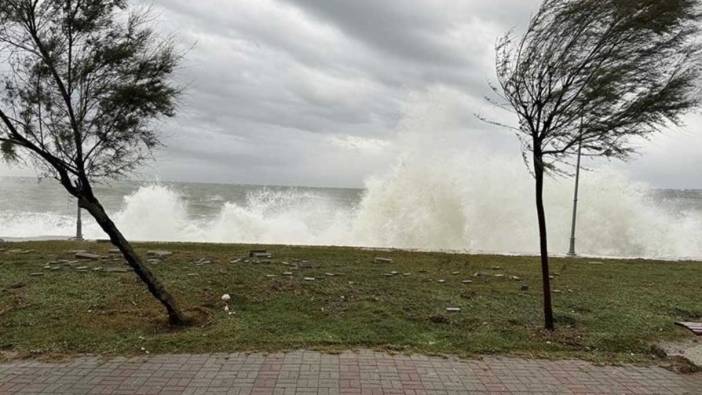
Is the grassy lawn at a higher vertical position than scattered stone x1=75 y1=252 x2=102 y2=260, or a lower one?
lower

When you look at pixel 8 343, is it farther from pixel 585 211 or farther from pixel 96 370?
pixel 585 211

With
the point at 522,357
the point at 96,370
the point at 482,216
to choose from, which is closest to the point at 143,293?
the point at 96,370

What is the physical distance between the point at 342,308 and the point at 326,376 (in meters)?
2.45

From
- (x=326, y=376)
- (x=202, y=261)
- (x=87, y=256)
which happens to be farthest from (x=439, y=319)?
(x=87, y=256)

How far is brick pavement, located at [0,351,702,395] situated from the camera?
420 cm

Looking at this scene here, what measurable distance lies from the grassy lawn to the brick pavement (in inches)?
11.5

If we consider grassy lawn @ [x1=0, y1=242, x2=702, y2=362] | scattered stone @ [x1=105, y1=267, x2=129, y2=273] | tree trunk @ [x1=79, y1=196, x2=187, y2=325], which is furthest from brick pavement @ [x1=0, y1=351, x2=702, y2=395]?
scattered stone @ [x1=105, y1=267, x2=129, y2=273]

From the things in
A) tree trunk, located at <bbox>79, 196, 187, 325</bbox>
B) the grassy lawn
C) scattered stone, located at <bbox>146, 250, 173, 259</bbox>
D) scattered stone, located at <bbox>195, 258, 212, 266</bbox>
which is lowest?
the grassy lawn

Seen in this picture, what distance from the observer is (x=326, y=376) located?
445 centimetres

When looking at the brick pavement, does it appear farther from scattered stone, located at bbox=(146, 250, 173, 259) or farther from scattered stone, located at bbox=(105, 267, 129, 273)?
scattered stone, located at bbox=(146, 250, 173, 259)

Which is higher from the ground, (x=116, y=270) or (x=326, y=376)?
(x=116, y=270)

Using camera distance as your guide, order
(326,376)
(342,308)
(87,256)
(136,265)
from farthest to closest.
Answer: (87,256) < (342,308) < (136,265) < (326,376)

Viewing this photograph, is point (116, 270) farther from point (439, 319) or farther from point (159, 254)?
point (439, 319)

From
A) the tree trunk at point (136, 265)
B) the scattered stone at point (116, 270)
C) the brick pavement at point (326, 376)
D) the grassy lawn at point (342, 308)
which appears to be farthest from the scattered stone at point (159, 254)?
the brick pavement at point (326, 376)
